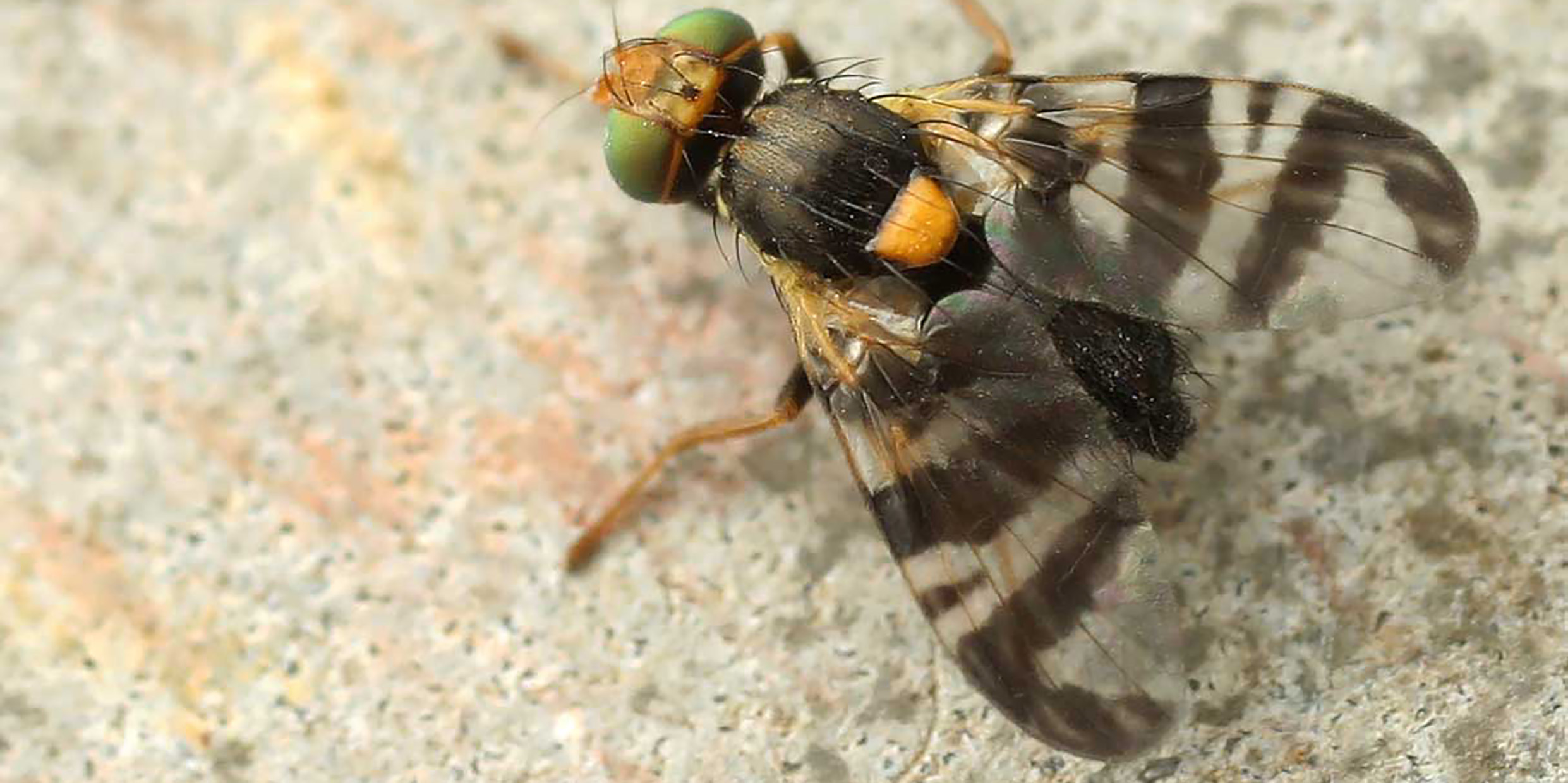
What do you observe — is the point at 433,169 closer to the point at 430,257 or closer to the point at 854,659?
the point at 430,257

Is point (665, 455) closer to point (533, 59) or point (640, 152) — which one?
point (640, 152)

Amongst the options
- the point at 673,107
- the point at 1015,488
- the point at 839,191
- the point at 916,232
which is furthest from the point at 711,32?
the point at 1015,488

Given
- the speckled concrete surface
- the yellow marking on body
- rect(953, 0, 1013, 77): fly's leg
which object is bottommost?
the speckled concrete surface

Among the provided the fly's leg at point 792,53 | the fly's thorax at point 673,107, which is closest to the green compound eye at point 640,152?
the fly's thorax at point 673,107

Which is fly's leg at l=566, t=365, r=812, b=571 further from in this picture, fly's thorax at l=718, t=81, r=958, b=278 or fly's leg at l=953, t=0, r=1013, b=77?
fly's leg at l=953, t=0, r=1013, b=77

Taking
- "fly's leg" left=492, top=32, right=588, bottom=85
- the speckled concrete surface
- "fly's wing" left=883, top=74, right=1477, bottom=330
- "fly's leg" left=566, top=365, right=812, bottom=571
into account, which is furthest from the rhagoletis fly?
"fly's leg" left=492, top=32, right=588, bottom=85

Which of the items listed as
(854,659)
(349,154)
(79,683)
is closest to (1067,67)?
(854,659)

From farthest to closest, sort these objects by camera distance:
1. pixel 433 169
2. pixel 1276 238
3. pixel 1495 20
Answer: pixel 433 169, pixel 1495 20, pixel 1276 238
